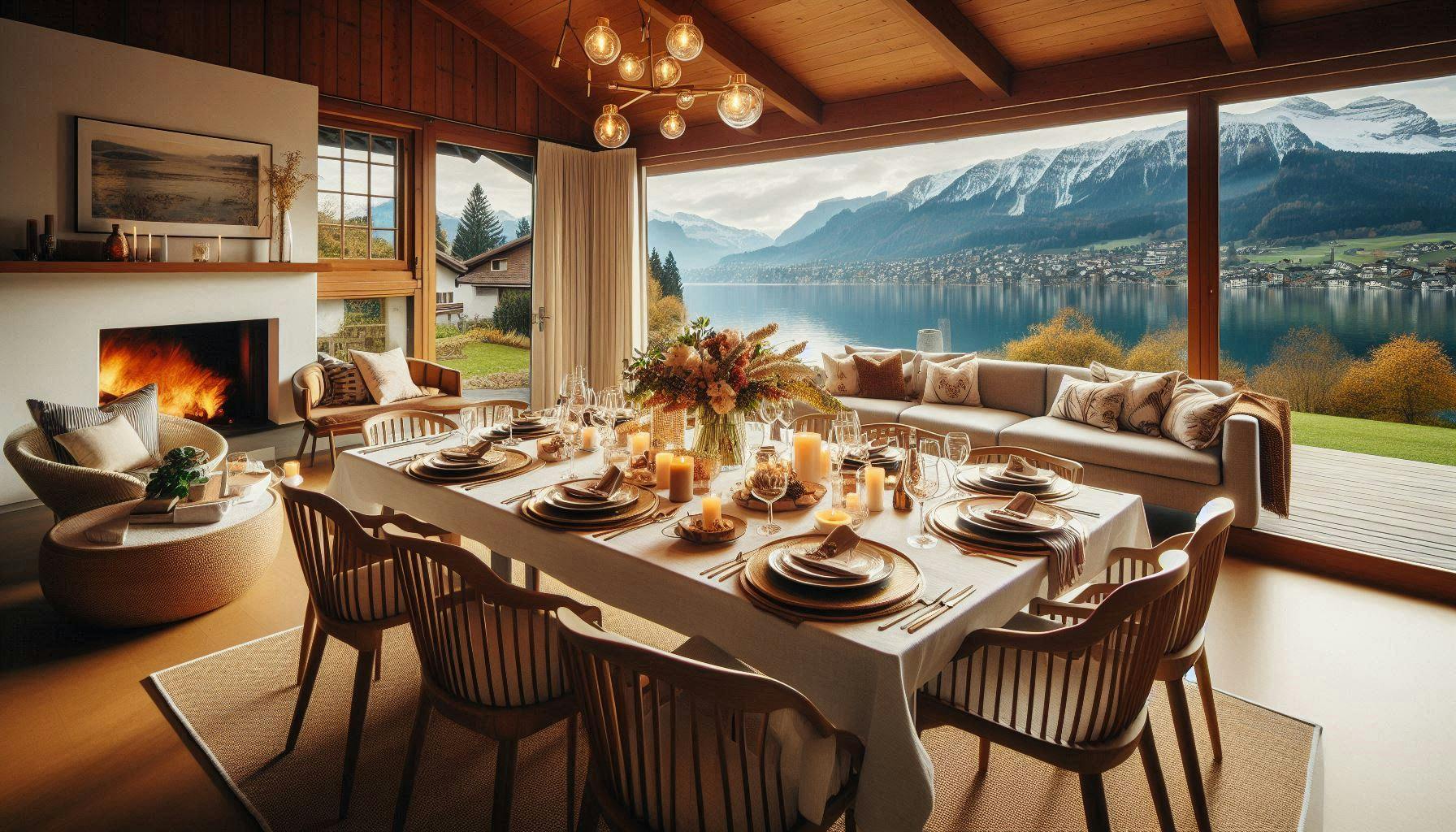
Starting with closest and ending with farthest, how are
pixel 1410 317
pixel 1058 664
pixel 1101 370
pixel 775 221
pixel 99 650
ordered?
pixel 1058 664 < pixel 99 650 < pixel 1410 317 < pixel 1101 370 < pixel 775 221

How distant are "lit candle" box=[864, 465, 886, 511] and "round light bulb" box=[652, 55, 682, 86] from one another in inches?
67.3

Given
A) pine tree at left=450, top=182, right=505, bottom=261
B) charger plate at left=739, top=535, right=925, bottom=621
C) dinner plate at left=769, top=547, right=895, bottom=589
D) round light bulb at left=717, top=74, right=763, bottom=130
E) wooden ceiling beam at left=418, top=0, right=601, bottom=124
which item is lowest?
charger plate at left=739, top=535, right=925, bottom=621

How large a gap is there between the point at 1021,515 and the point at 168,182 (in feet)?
16.9

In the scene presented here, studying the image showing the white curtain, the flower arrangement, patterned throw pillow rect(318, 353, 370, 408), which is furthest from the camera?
the white curtain

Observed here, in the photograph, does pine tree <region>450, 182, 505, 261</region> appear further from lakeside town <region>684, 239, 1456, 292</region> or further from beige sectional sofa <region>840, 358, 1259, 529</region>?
beige sectional sofa <region>840, 358, 1259, 529</region>

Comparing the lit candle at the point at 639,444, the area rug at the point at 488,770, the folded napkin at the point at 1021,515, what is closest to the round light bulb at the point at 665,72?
the lit candle at the point at 639,444

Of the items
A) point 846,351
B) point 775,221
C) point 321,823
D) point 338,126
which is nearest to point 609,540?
point 321,823

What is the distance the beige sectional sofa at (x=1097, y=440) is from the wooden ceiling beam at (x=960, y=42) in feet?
5.76

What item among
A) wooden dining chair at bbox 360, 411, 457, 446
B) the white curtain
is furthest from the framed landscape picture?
wooden dining chair at bbox 360, 411, 457, 446

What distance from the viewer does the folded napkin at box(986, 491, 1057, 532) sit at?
5.87 feet

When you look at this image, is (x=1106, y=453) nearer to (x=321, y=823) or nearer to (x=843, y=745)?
(x=843, y=745)

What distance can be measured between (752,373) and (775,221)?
702 cm

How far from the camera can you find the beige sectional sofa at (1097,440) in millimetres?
3621

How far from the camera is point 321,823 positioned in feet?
6.00
